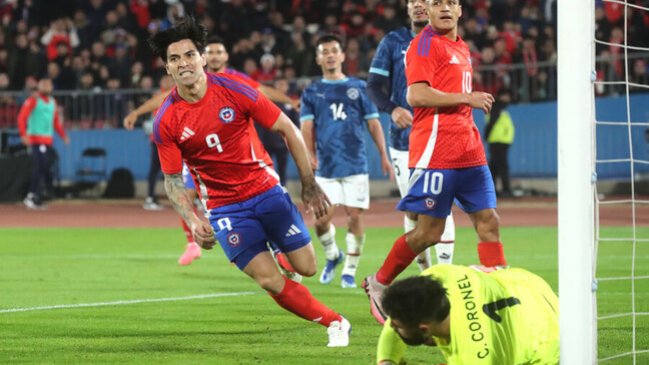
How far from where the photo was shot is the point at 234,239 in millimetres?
7867

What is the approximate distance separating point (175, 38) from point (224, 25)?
20.1 metres

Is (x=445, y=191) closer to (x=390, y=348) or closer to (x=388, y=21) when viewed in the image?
(x=390, y=348)

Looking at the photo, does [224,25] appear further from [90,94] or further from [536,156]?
[536,156]

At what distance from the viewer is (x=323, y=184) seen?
1235 centimetres

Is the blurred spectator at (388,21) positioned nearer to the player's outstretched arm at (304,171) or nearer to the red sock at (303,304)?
the player's outstretched arm at (304,171)

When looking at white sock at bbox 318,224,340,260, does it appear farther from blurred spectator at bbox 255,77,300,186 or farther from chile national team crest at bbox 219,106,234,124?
blurred spectator at bbox 255,77,300,186

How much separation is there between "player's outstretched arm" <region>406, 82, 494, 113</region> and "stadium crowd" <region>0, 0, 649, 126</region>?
628 inches

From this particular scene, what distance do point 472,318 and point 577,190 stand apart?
2.93 feet

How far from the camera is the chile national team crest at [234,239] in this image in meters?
7.86

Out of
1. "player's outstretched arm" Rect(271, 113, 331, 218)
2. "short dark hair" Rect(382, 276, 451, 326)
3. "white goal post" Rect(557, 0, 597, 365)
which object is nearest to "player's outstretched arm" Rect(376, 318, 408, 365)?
"short dark hair" Rect(382, 276, 451, 326)

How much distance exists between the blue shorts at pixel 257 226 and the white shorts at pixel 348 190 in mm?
4171

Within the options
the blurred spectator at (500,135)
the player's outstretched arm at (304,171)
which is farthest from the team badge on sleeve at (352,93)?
the blurred spectator at (500,135)

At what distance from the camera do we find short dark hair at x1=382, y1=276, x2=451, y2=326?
5.41 metres

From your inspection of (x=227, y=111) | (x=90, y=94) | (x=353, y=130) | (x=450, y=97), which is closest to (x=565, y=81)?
(x=450, y=97)
